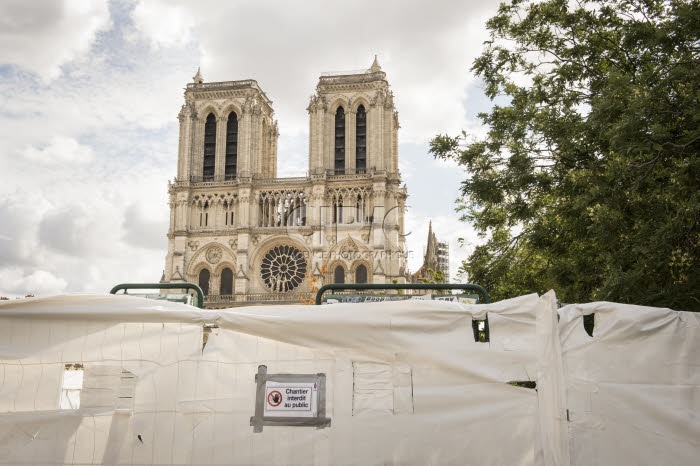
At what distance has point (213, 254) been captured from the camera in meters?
42.1

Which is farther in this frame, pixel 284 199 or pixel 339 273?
pixel 284 199

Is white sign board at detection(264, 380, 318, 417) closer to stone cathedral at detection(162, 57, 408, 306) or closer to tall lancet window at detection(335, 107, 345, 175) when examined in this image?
stone cathedral at detection(162, 57, 408, 306)

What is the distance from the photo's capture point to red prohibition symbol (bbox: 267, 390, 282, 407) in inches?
168

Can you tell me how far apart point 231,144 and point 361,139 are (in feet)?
29.7

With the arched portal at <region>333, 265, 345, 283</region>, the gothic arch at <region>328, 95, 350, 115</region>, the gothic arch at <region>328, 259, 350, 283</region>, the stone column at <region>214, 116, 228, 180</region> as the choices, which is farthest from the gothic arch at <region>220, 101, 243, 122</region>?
the arched portal at <region>333, 265, 345, 283</region>

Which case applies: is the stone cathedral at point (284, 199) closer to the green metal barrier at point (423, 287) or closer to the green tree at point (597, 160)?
the green tree at point (597, 160)

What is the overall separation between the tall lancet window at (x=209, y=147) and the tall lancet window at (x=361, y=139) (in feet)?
32.6

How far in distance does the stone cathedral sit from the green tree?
85.1 ft

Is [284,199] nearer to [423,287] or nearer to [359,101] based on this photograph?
[359,101]

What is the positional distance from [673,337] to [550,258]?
6714mm

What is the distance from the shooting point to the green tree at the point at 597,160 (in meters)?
7.09

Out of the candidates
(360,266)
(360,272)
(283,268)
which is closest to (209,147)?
(283,268)

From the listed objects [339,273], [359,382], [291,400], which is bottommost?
[291,400]

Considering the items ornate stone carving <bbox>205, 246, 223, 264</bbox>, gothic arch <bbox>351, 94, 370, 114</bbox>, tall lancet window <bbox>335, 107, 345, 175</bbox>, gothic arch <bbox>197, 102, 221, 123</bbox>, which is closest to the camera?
ornate stone carving <bbox>205, 246, 223, 264</bbox>
